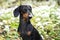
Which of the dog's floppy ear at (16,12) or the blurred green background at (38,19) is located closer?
the dog's floppy ear at (16,12)

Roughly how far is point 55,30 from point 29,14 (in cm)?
33

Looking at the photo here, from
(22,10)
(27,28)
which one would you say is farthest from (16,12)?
(27,28)

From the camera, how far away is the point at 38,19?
2.32 meters

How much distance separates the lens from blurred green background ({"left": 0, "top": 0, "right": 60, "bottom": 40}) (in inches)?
88.9

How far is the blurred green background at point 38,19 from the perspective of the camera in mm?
2258

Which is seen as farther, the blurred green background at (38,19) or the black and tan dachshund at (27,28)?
the blurred green background at (38,19)

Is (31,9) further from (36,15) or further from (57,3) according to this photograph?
(57,3)

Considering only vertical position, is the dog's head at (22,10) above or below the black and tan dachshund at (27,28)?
above

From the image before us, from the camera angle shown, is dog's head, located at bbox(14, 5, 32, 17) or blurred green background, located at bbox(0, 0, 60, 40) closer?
dog's head, located at bbox(14, 5, 32, 17)

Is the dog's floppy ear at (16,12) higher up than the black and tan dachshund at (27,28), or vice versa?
the dog's floppy ear at (16,12)

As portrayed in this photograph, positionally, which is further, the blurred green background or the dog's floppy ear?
the blurred green background

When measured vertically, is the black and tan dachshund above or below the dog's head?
below

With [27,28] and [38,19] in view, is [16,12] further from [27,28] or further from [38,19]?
[38,19]

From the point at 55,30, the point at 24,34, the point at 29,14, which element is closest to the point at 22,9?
the point at 29,14
